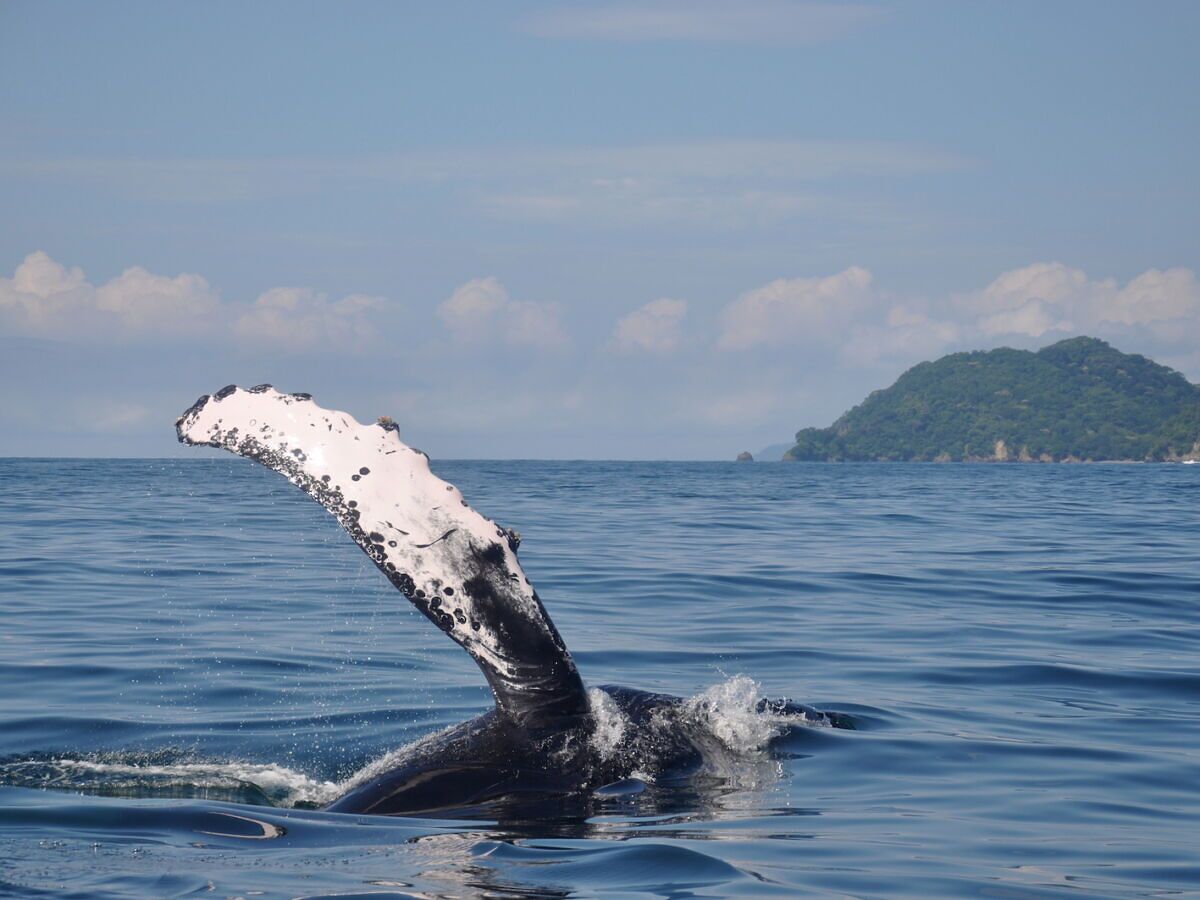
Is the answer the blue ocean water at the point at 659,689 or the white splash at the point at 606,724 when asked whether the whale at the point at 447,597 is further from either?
the blue ocean water at the point at 659,689

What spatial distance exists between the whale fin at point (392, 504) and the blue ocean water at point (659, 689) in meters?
0.42

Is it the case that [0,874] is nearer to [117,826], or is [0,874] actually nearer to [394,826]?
[117,826]

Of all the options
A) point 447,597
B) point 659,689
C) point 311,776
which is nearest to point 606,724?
point 447,597

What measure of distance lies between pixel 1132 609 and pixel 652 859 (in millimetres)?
10925

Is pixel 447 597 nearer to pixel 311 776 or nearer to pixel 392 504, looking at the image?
pixel 392 504

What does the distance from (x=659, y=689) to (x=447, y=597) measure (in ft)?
14.1

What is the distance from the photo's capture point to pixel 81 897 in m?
4.60

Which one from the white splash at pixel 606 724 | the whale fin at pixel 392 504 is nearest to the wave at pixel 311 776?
the white splash at pixel 606 724

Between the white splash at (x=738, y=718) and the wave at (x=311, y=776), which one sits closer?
the wave at (x=311, y=776)

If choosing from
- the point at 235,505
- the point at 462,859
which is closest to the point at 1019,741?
the point at 462,859

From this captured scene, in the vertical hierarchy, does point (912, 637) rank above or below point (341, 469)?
below

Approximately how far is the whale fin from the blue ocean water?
42 centimetres

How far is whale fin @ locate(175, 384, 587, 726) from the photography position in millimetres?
5770

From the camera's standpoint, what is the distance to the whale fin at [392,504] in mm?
5770
